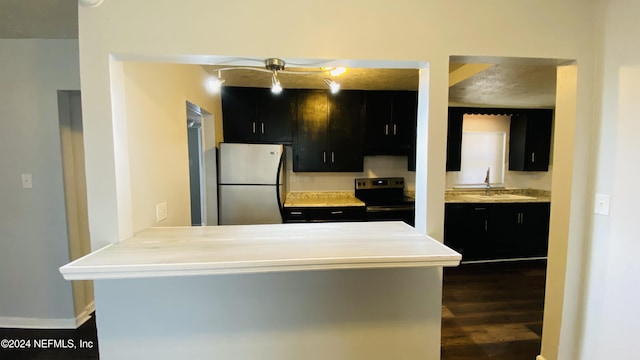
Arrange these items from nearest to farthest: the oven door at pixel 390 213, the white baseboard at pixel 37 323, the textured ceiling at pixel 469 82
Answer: the white baseboard at pixel 37 323, the textured ceiling at pixel 469 82, the oven door at pixel 390 213

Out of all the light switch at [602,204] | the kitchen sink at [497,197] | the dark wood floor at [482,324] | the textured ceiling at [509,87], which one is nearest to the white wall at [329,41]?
the light switch at [602,204]

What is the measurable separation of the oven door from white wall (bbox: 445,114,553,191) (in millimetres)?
1130

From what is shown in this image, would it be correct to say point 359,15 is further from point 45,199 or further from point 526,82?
point 45,199

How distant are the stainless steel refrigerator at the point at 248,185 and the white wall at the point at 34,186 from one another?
4.38ft

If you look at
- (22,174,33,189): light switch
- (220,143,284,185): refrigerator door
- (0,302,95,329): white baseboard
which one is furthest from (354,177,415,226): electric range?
(22,174,33,189): light switch

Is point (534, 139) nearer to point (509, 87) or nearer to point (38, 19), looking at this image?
point (509, 87)

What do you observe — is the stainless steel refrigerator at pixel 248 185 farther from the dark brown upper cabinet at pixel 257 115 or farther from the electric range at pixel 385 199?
the electric range at pixel 385 199

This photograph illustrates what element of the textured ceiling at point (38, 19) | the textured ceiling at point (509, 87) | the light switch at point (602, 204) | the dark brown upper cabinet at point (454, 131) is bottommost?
the light switch at point (602, 204)

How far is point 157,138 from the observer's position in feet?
5.68

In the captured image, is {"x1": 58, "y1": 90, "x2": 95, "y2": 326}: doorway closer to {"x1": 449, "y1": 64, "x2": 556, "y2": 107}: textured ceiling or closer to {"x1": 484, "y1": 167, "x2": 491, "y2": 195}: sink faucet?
{"x1": 449, "y1": 64, "x2": 556, "y2": 107}: textured ceiling

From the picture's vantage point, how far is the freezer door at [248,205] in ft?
9.79

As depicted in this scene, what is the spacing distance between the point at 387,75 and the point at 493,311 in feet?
8.64

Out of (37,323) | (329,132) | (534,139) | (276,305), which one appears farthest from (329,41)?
(534,139)

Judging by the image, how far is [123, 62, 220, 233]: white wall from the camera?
1.48 meters
